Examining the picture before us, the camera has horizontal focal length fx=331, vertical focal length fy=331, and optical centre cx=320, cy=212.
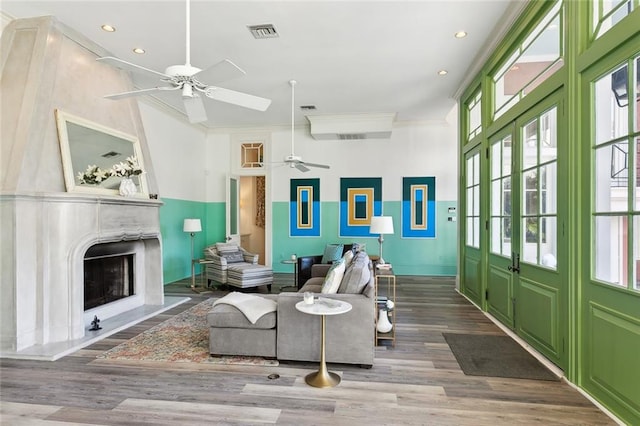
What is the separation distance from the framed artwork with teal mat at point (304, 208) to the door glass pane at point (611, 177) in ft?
19.6

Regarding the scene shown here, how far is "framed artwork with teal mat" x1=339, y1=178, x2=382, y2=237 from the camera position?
7875 millimetres

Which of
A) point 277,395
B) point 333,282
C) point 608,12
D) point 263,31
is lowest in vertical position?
point 277,395

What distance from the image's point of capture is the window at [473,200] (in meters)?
5.26

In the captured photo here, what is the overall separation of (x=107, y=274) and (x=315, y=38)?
4259 millimetres

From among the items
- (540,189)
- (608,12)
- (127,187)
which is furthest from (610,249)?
(127,187)

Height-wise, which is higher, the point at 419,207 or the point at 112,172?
the point at 112,172

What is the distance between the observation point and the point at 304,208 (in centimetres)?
814

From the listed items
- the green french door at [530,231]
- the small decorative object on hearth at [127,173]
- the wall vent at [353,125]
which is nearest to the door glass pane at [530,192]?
the green french door at [530,231]

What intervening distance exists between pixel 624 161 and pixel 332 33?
10.5ft

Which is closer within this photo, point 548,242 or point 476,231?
point 548,242

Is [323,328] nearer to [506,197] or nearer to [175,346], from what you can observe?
[175,346]

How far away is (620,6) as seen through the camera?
7.51 ft

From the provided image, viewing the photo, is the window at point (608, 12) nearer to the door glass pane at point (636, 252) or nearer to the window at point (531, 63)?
the window at point (531, 63)

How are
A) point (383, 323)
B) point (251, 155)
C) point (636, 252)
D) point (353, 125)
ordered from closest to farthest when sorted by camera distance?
point (636, 252), point (383, 323), point (353, 125), point (251, 155)
